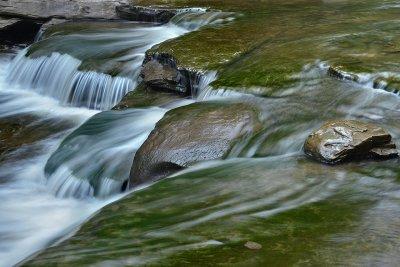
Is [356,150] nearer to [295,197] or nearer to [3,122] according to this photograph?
[295,197]

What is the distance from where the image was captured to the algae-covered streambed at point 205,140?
4.68 meters

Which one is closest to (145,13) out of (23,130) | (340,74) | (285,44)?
(23,130)

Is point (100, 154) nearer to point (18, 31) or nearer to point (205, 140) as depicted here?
point (205, 140)

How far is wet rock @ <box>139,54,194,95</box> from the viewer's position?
980 cm

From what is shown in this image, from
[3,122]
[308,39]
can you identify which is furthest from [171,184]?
[3,122]

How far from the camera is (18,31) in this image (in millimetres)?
16312

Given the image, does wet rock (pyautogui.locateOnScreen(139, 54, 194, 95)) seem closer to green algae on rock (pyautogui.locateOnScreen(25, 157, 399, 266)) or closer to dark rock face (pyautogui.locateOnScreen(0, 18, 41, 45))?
green algae on rock (pyautogui.locateOnScreen(25, 157, 399, 266))

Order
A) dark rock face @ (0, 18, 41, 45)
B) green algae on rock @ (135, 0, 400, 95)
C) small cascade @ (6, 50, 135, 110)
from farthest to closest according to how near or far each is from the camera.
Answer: dark rock face @ (0, 18, 41, 45) < small cascade @ (6, 50, 135, 110) < green algae on rock @ (135, 0, 400, 95)

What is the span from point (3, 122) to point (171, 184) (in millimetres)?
5788

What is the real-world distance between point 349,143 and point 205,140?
1.79m

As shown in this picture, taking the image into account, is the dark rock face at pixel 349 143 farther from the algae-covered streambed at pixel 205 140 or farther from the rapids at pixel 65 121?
the rapids at pixel 65 121

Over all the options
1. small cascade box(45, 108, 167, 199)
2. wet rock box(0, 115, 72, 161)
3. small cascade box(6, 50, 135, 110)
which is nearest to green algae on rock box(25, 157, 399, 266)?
small cascade box(45, 108, 167, 199)

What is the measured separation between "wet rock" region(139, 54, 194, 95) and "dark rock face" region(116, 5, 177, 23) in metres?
3.92

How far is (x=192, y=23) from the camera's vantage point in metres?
13.1
